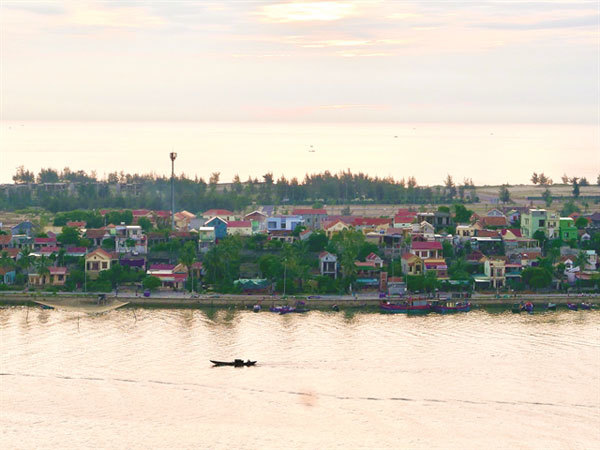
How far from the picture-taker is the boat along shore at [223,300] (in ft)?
111

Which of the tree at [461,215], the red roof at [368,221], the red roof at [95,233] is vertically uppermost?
the tree at [461,215]

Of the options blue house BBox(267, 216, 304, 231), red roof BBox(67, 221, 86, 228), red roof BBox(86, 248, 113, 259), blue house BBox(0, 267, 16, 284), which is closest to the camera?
blue house BBox(0, 267, 16, 284)

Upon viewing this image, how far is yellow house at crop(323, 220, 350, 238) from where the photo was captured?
41.8m

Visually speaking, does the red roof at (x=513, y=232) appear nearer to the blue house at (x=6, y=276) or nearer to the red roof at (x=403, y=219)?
the red roof at (x=403, y=219)

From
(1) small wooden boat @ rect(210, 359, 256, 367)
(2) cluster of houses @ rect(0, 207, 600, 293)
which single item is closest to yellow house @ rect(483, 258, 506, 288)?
(2) cluster of houses @ rect(0, 207, 600, 293)

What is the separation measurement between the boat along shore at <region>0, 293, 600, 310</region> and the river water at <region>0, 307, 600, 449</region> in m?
1.42

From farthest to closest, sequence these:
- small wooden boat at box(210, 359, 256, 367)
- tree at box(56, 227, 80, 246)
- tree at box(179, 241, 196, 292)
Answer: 1. tree at box(56, 227, 80, 246)
2. tree at box(179, 241, 196, 292)
3. small wooden boat at box(210, 359, 256, 367)

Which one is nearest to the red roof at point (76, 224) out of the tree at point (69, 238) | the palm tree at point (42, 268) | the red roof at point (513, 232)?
the tree at point (69, 238)

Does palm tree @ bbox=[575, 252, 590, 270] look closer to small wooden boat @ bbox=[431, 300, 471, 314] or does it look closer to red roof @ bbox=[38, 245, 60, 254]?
small wooden boat @ bbox=[431, 300, 471, 314]

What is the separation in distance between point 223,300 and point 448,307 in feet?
21.5

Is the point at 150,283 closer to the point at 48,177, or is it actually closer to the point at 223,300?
the point at 223,300

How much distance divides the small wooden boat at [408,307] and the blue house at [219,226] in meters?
9.49

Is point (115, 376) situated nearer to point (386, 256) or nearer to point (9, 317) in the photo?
point (9, 317)

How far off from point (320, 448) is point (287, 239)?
20.1 m
